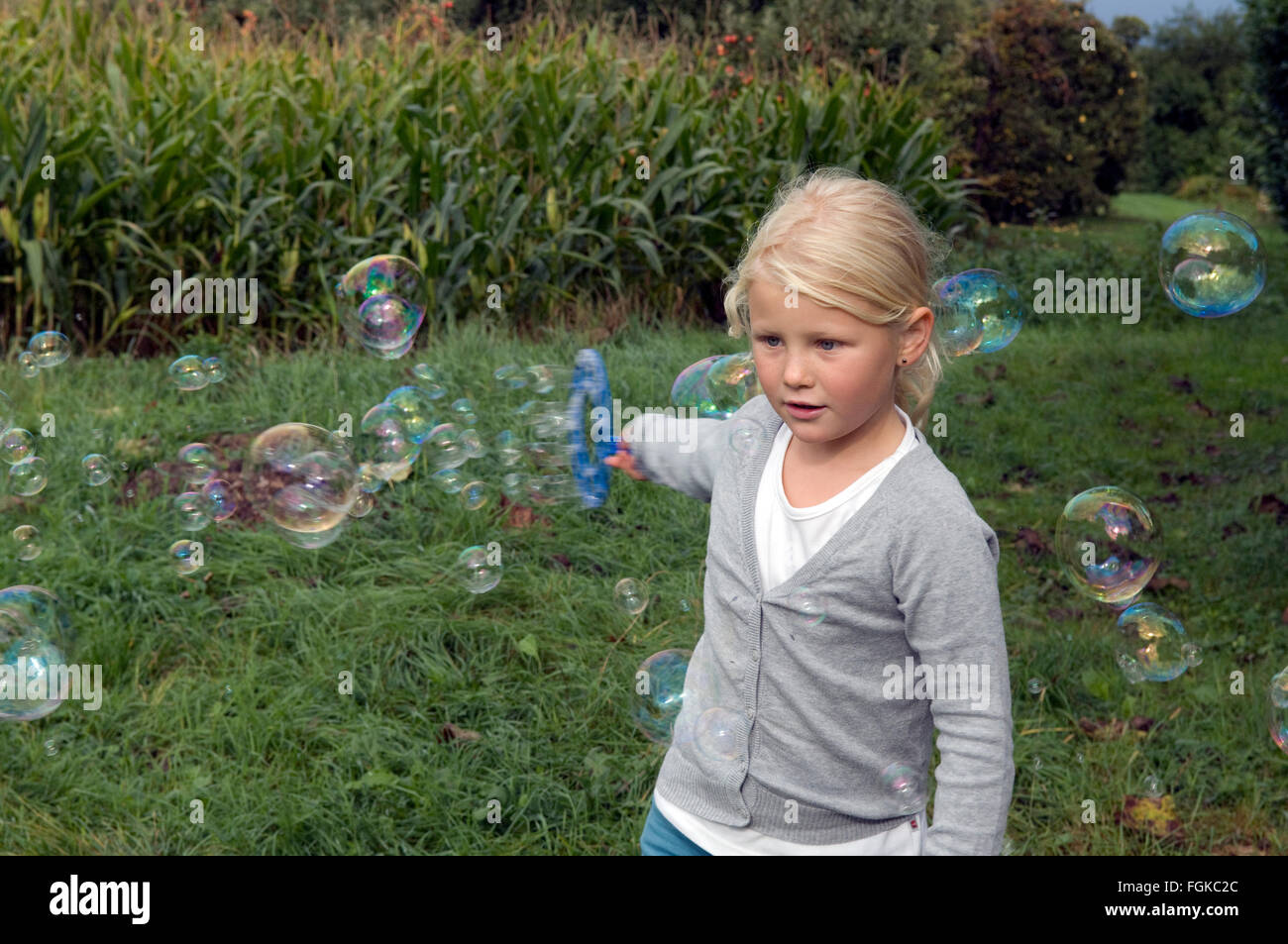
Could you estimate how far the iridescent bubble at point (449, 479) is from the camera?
452cm

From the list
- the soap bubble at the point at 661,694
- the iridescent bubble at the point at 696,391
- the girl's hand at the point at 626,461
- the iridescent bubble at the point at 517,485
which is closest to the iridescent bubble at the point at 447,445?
the iridescent bubble at the point at 517,485

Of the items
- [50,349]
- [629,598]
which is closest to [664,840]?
[629,598]

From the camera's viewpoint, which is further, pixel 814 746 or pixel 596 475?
pixel 596 475

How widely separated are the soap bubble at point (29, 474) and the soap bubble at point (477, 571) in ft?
4.88

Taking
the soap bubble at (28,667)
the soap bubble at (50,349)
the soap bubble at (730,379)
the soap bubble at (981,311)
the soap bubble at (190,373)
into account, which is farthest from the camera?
the soap bubble at (50,349)

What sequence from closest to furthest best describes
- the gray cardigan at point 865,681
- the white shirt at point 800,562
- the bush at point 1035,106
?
the gray cardigan at point 865,681 → the white shirt at point 800,562 → the bush at point 1035,106

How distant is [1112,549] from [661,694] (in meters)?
1.33

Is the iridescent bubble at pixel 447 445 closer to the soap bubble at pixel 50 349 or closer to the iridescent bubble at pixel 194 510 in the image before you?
the iridescent bubble at pixel 194 510

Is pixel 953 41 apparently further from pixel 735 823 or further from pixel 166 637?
pixel 735 823

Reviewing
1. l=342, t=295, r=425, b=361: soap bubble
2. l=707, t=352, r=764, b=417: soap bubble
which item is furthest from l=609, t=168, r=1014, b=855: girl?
l=342, t=295, r=425, b=361: soap bubble

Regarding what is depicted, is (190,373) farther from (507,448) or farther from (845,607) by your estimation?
(845,607)

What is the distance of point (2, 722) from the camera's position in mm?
3715
